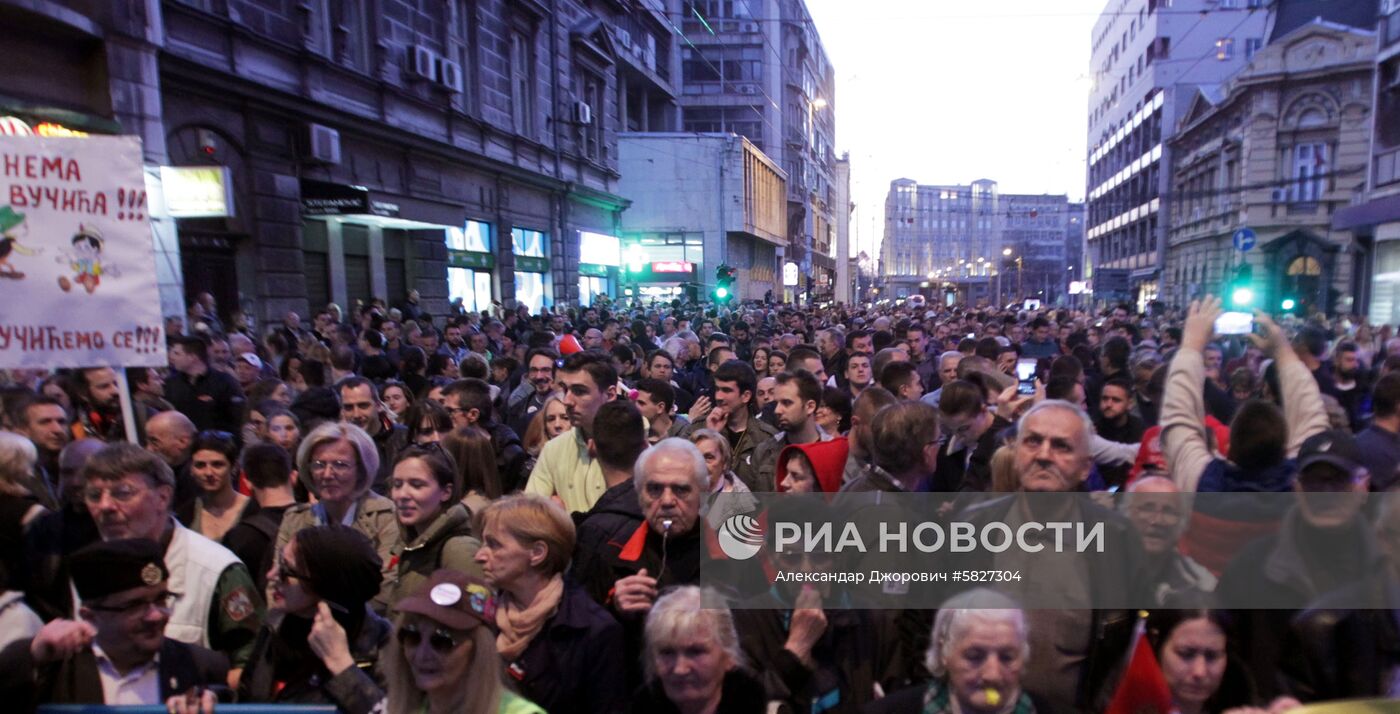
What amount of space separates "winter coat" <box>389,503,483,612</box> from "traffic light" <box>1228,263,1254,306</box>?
640 inches

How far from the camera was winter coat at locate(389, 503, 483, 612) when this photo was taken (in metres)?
3.21

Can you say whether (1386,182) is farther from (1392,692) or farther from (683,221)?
(1392,692)

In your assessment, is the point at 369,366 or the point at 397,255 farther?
the point at 397,255

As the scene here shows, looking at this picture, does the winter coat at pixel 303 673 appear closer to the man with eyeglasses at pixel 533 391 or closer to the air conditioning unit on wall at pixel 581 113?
the man with eyeglasses at pixel 533 391

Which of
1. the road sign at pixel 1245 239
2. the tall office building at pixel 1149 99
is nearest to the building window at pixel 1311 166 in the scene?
the tall office building at pixel 1149 99

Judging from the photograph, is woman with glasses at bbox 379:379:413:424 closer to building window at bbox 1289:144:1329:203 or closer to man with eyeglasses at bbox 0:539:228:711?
man with eyeglasses at bbox 0:539:228:711

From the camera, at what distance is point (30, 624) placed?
2.59 m

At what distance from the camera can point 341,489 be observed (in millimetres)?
3602

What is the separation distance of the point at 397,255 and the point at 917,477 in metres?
16.8

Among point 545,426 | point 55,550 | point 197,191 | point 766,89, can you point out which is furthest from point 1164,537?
point 766,89

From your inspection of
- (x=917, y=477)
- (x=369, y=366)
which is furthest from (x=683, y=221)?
(x=917, y=477)

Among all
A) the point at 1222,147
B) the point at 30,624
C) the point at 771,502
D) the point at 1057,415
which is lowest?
the point at 30,624

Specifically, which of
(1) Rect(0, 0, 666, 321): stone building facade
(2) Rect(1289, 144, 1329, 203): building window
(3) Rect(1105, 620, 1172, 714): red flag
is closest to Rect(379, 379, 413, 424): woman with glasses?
(3) Rect(1105, 620, 1172, 714): red flag

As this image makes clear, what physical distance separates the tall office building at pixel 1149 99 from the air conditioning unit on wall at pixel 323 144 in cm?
4159
